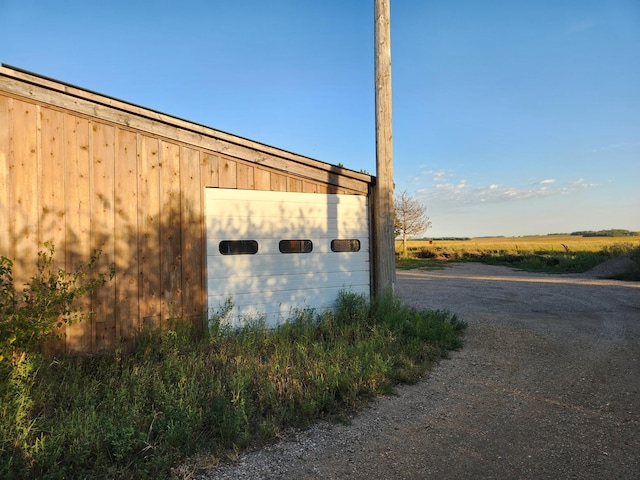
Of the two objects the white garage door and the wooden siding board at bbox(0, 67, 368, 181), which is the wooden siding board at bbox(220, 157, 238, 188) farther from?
the wooden siding board at bbox(0, 67, 368, 181)

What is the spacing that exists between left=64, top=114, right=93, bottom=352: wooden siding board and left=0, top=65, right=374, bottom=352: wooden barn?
0.04 ft

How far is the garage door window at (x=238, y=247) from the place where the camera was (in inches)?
251

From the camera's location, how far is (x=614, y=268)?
17375 millimetres

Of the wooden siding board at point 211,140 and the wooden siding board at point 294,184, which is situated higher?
the wooden siding board at point 211,140

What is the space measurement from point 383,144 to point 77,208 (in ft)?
17.2

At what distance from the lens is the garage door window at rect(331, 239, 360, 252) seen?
7.46 metres

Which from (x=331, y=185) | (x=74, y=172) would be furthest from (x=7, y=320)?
(x=331, y=185)

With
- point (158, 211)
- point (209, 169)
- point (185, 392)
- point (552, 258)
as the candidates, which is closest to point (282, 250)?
point (209, 169)

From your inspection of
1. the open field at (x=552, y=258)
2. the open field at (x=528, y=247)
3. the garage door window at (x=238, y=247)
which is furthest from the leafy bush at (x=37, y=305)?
the open field at (x=528, y=247)

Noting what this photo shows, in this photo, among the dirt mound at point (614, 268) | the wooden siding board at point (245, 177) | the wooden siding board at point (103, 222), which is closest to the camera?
the wooden siding board at point (103, 222)

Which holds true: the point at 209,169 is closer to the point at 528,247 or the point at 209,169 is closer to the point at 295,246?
the point at 295,246

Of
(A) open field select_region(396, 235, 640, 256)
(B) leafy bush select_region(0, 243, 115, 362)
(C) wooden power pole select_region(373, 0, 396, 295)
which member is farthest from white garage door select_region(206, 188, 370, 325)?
(A) open field select_region(396, 235, 640, 256)

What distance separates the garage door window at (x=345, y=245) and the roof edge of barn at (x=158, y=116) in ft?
4.18

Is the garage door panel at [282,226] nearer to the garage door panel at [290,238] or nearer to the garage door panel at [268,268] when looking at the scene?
the garage door panel at [290,238]
